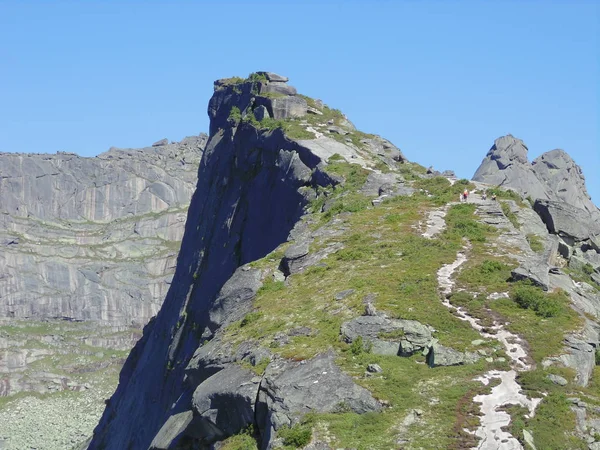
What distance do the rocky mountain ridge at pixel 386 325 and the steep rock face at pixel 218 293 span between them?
16 cm

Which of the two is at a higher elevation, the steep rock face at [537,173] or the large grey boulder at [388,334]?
the steep rock face at [537,173]

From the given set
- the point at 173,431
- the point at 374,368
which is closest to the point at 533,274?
the point at 374,368

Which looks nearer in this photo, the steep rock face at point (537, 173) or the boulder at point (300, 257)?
the boulder at point (300, 257)

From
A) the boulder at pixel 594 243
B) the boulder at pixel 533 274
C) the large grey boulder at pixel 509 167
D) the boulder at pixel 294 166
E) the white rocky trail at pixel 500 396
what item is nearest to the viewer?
the white rocky trail at pixel 500 396

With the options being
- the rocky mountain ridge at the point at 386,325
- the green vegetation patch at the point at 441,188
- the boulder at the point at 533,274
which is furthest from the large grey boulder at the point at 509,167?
the boulder at the point at 533,274

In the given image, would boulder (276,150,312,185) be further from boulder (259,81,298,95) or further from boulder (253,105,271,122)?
boulder (259,81,298,95)

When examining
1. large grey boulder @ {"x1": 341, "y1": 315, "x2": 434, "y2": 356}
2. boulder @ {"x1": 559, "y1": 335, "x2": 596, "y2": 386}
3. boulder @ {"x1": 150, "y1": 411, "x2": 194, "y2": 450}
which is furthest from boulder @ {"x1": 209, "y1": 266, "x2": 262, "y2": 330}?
boulder @ {"x1": 559, "y1": 335, "x2": 596, "y2": 386}

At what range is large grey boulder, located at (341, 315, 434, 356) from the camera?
1280 inches

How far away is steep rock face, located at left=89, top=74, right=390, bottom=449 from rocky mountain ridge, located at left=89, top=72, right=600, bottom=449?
0.16m

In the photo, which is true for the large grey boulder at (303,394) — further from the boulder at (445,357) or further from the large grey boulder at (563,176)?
the large grey boulder at (563,176)

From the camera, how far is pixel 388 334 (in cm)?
3341

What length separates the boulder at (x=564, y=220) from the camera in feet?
178

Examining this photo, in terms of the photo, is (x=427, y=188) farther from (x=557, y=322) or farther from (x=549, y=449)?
(x=549, y=449)

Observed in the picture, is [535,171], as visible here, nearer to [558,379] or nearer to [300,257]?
[300,257]
